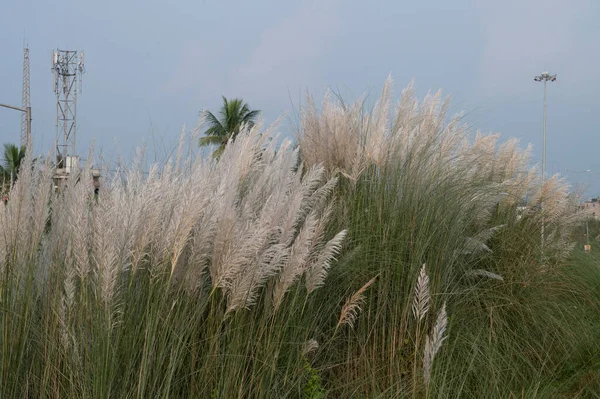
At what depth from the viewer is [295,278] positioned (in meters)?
2.62

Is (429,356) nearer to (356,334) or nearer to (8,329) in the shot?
(356,334)

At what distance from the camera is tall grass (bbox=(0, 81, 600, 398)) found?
87.1 inches

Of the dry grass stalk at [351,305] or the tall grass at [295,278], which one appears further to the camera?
the dry grass stalk at [351,305]

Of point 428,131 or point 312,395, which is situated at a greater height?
point 428,131

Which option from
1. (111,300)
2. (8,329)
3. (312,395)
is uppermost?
(111,300)

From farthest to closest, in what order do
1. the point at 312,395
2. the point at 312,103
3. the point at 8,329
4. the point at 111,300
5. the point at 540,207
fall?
the point at 540,207, the point at 312,103, the point at 312,395, the point at 8,329, the point at 111,300

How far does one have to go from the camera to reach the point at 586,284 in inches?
221

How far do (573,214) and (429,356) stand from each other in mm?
4863

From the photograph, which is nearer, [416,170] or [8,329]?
[8,329]

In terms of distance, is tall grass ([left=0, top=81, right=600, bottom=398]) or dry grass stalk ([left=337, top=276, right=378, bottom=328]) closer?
tall grass ([left=0, top=81, right=600, bottom=398])

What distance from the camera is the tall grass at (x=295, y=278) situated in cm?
221

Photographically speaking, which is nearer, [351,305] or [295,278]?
[351,305]

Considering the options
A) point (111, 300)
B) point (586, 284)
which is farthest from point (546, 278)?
point (111, 300)

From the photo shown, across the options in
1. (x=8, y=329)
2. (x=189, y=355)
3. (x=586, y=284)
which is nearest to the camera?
(x=8, y=329)
